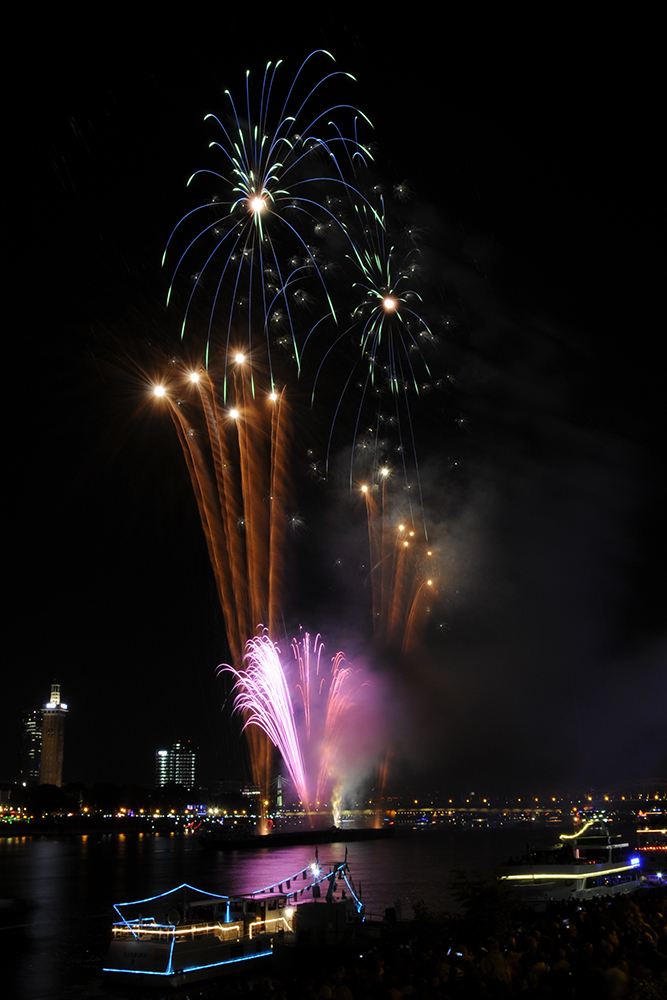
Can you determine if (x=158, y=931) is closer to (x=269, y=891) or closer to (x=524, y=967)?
(x=524, y=967)

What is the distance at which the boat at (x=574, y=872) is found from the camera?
39156mm

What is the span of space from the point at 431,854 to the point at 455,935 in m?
80.5

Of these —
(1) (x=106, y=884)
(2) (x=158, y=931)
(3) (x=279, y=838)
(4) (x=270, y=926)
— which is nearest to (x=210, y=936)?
(2) (x=158, y=931)

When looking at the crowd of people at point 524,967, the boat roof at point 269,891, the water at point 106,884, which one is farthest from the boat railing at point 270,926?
the crowd of people at point 524,967

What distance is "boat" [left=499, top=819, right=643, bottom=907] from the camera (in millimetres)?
39156

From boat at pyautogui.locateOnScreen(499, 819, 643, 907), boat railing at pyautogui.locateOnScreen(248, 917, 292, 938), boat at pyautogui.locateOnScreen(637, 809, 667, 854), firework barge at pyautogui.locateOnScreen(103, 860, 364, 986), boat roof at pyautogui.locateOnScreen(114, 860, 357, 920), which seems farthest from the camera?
boat at pyautogui.locateOnScreen(637, 809, 667, 854)

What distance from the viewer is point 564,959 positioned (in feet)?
54.4

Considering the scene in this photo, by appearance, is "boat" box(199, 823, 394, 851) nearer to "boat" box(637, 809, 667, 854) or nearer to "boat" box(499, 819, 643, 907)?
"boat" box(637, 809, 667, 854)

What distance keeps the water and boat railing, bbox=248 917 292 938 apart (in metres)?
5.31

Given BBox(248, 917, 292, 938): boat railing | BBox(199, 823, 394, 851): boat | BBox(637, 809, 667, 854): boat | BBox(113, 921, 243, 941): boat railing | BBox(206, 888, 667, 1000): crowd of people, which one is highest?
BBox(206, 888, 667, 1000): crowd of people

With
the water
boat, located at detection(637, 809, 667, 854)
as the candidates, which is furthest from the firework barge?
boat, located at detection(637, 809, 667, 854)

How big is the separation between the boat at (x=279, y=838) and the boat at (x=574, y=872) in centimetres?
8095

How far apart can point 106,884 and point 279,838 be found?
218 feet

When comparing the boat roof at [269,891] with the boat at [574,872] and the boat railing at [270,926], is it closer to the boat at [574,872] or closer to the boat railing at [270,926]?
the boat railing at [270,926]
